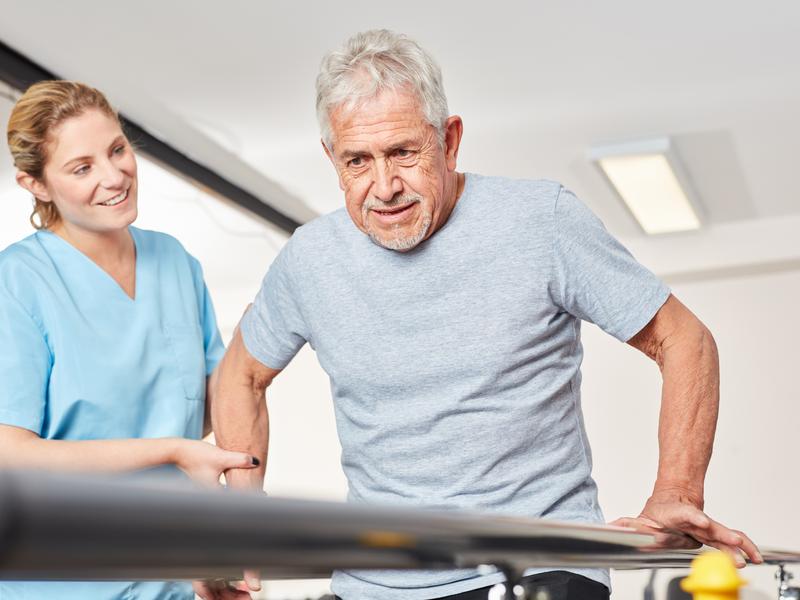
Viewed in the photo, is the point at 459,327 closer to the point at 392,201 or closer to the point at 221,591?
the point at 392,201

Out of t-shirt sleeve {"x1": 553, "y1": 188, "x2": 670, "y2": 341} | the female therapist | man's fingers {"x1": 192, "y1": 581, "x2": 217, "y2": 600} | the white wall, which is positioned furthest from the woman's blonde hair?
the white wall

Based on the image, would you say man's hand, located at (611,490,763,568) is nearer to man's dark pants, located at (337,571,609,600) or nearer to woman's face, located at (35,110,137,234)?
man's dark pants, located at (337,571,609,600)

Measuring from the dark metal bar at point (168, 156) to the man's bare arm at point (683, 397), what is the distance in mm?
2958

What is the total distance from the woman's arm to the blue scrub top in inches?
1.8

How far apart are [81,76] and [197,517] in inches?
175

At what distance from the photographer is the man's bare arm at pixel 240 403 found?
2.03 m

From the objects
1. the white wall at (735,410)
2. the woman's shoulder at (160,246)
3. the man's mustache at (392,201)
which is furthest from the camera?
the white wall at (735,410)

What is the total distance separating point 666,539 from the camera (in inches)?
44.4

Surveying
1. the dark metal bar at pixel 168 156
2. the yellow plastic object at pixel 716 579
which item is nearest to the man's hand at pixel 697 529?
the yellow plastic object at pixel 716 579

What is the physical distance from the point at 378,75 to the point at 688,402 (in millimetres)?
739

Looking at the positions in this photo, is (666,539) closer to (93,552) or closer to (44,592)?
(93,552)

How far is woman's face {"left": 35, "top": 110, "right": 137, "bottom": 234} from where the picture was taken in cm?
203

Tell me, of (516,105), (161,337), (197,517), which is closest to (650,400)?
(516,105)

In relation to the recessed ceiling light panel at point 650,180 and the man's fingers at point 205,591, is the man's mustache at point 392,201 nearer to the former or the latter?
the man's fingers at point 205,591
